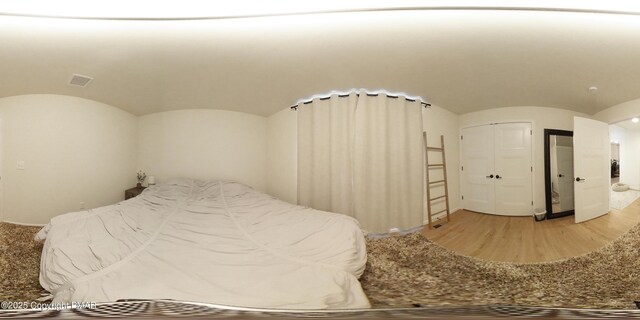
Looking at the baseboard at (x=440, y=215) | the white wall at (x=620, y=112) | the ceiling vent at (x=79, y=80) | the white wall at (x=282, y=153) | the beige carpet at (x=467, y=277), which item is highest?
the ceiling vent at (x=79, y=80)

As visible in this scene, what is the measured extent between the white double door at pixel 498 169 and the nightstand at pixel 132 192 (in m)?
0.87

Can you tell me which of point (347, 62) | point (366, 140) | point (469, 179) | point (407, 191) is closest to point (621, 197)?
point (469, 179)

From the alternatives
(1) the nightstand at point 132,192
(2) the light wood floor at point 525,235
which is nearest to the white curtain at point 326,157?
(2) the light wood floor at point 525,235

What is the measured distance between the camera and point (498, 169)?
2.01 ft

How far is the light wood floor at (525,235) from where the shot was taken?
61cm

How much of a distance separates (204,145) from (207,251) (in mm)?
302

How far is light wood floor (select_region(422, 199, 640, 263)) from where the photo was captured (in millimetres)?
605

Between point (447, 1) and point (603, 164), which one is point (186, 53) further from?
point (603, 164)

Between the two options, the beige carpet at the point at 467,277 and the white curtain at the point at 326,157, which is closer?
the beige carpet at the point at 467,277

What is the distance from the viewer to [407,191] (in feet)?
2.16

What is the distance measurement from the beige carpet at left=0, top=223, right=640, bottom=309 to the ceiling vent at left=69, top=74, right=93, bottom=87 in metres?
0.39

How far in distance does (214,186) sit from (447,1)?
0.79 meters

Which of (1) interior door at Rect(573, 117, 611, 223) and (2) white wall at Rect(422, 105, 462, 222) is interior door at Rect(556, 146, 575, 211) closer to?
(1) interior door at Rect(573, 117, 611, 223)

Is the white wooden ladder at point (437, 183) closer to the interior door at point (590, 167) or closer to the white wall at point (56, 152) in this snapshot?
the interior door at point (590, 167)
